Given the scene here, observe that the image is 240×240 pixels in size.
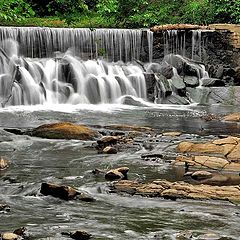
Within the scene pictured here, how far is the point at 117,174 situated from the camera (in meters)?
9.10

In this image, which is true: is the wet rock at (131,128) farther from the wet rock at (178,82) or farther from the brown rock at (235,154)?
the wet rock at (178,82)

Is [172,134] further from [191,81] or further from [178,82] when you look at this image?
[191,81]

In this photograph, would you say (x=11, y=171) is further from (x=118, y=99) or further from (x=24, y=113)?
(x=118, y=99)

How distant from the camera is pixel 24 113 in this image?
59.4ft

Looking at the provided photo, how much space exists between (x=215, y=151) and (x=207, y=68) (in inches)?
577

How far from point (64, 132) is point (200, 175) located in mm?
4880

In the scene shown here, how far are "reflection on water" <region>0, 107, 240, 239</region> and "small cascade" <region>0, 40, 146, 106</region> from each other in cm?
704

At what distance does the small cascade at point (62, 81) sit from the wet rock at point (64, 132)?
22.0 feet

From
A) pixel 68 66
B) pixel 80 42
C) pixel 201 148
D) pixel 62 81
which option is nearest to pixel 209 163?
pixel 201 148

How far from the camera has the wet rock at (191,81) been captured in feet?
77.2

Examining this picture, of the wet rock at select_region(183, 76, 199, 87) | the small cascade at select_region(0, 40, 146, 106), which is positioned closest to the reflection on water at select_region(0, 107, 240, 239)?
the small cascade at select_region(0, 40, 146, 106)

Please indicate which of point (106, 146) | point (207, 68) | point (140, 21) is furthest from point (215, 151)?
point (140, 21)

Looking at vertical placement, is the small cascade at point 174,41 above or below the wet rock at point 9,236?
above

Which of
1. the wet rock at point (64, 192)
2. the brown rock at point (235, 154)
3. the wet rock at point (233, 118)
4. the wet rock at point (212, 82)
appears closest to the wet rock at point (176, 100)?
the wet rock at point (212, 82)
